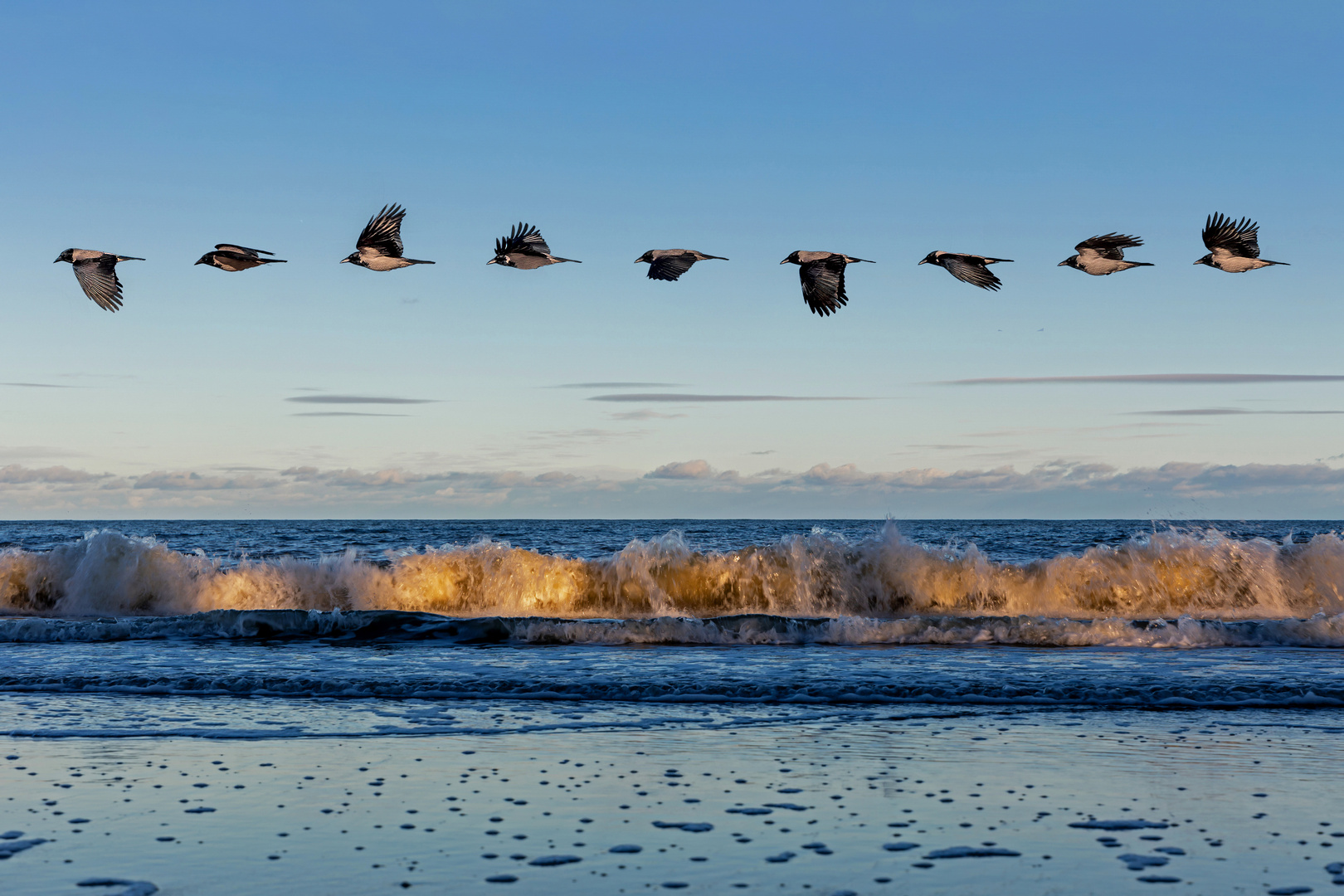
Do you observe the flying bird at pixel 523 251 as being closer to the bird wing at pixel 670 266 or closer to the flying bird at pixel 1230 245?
the bird wing at pixel 670 266

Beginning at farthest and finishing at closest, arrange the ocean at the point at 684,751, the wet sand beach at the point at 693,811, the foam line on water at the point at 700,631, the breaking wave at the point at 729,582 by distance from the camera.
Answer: the breaking wave at the point at 729,582
the foam line on water at the point at 700,631
the ocean at the point at 684,751
the wet sand beach at the point at 693,811

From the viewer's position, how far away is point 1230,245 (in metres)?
11.8

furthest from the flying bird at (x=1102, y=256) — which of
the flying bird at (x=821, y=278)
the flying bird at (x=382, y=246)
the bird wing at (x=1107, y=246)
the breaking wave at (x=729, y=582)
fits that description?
the breaking wave at (x=729, y=582)

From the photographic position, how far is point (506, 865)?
5.40 meters

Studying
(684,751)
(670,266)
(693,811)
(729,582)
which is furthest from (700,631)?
(693,811)

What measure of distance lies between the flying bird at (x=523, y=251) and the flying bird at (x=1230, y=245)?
6.51 meters

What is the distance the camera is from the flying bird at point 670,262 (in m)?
11.5

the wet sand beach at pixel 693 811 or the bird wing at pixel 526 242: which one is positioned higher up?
the bird wing at pixel 526 242

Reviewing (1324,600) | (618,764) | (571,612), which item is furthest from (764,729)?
(1324,600)

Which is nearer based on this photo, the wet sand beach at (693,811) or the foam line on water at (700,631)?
the wet sand beach at (693,811)

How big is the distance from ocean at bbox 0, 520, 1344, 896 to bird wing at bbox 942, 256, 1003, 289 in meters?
3.74

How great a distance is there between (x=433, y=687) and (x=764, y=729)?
3644 millimetres

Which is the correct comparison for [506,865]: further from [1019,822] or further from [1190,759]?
[1190,759]

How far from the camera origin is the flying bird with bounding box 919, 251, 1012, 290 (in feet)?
36.3
